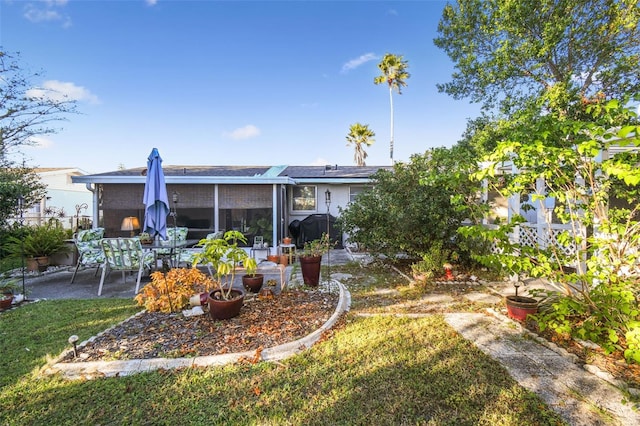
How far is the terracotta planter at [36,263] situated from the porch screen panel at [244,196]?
4678 mm

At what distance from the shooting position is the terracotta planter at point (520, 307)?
156 inches

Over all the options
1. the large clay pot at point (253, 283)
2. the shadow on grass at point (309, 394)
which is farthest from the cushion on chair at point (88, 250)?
the shadow on grass at point (309, 394)

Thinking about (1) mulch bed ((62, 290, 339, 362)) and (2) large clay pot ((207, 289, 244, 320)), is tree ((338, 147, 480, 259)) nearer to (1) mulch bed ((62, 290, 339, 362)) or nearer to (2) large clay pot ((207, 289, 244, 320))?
(1) mulch bed ((62, 290, 339, 362))

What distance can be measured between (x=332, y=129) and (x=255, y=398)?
15669 mm

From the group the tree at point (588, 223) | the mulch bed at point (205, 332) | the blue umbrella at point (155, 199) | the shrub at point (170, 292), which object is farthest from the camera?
the blue umbrella at point (155, 199)

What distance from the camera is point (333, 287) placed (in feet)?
18.6

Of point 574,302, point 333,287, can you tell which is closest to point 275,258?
point 333,287

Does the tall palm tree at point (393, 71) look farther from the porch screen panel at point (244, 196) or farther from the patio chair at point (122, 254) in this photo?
the patio chair at point (122, 254)

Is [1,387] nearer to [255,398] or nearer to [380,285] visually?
[255,398]

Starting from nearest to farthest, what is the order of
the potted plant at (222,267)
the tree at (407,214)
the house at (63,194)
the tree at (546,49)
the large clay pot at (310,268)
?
1. the potted plant at (222,267)
2. the large clay pot at (310,268)
3. the tree at (407,214)
4. the tree at (546,49)
5. the house at (63,194)

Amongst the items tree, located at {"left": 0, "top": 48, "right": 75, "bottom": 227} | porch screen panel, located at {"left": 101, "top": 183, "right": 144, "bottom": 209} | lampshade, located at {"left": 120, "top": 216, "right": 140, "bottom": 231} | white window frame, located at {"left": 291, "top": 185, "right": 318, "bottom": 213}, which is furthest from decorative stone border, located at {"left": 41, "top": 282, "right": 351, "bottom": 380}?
tree, located at {"left": 0, "top": 48, "right": 75, "bottom": 227}

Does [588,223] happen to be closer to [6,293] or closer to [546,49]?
[546,49]

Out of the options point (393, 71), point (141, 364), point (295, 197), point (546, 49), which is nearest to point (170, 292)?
point (141, 364)

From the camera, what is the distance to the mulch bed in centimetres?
319
